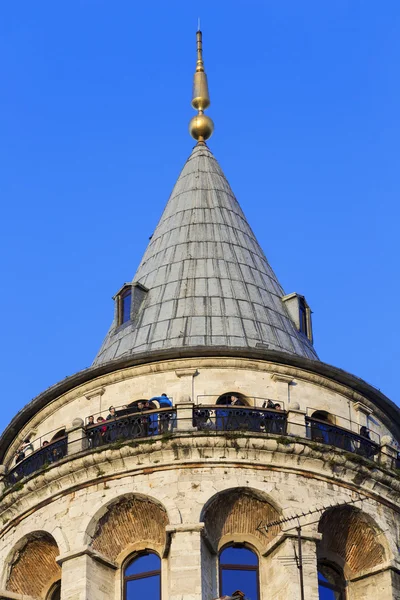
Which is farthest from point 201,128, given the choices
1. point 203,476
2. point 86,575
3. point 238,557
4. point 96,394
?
point 86,575

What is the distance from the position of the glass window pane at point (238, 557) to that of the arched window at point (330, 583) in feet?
5.06

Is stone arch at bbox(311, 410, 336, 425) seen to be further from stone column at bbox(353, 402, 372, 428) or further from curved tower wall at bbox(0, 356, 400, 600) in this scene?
curved tower wall at bbox(0, 356, 400, 600)

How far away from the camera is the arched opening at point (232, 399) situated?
4269 cm

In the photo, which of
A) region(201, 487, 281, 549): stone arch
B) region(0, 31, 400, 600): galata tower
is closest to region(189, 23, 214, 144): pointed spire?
region(0, 31, 400, 600): galata tower

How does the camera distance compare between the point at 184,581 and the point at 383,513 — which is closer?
the point at 184,581

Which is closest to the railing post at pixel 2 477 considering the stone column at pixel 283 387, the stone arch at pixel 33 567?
the stone arch at pixel 33 567

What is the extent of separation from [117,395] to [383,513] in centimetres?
705

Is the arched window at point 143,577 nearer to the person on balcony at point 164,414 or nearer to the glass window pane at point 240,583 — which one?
the glass window pane at point 240,583

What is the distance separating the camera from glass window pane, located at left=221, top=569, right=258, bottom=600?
1563 inches

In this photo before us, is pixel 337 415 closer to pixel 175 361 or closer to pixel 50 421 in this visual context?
pixel 175 361

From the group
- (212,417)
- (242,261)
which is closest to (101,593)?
(212,417)

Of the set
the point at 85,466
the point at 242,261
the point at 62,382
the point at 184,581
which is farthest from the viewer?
the point at 242,261

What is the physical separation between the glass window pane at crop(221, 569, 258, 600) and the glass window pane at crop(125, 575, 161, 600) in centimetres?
147

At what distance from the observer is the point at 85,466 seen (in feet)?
135
